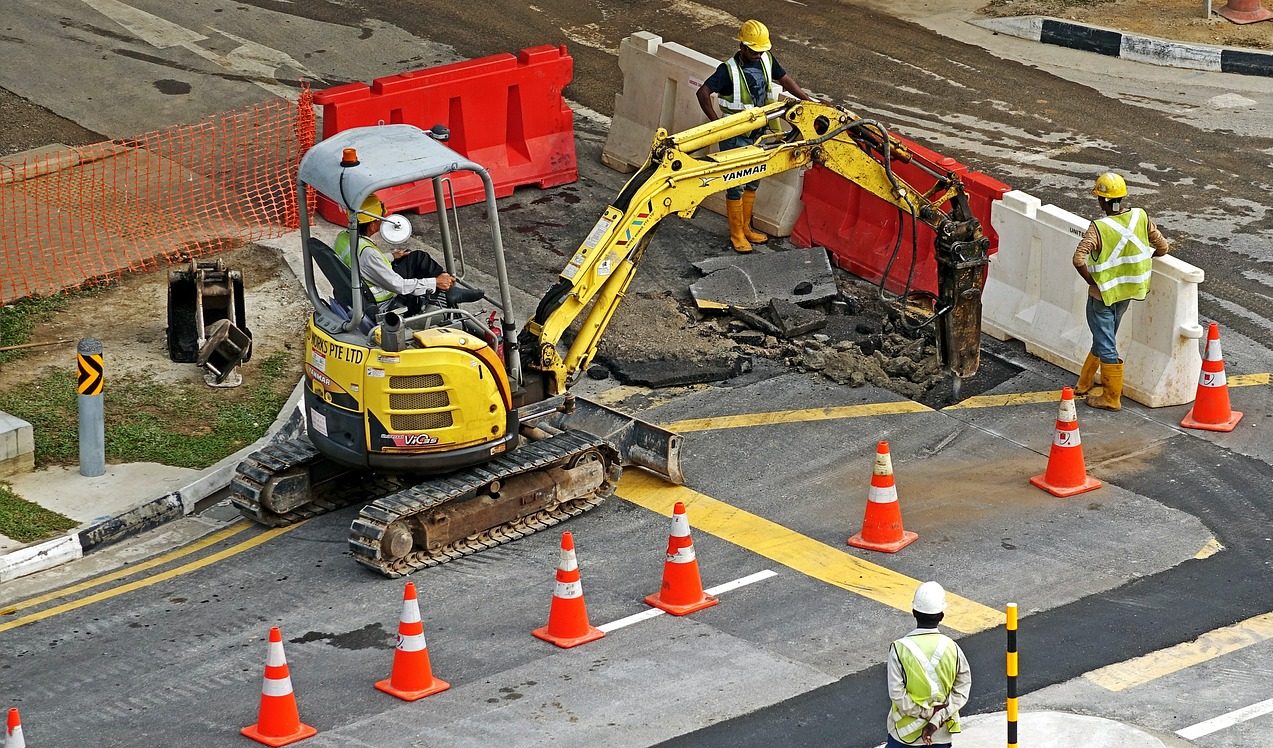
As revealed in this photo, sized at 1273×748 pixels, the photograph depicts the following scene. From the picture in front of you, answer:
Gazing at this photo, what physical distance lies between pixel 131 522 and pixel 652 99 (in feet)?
27.2

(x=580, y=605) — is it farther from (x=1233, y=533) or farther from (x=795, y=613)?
(x=1233, y=533)

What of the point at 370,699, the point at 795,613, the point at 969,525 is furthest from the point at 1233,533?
the point at 370,699

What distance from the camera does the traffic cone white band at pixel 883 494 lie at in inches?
487

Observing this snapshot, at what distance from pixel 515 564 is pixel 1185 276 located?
548cm

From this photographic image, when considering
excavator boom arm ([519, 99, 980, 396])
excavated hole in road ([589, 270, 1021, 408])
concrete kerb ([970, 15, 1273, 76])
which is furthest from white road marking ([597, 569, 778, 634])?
concrete kerb ([970, 15, 1273, 76])

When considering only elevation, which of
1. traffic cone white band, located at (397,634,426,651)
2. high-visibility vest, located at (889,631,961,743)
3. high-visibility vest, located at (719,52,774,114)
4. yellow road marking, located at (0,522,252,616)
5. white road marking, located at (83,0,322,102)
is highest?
high-visibility vest, located at (719,52,774,114)

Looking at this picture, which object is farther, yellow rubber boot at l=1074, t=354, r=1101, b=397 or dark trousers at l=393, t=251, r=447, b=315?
yellow rubber boot at l=1074, t=354, r=1101, b=397

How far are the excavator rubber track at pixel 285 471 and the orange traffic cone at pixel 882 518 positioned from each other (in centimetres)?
315

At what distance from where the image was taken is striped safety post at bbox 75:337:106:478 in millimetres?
13516

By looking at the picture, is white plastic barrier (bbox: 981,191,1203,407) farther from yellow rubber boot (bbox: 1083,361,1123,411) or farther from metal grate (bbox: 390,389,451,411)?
metal grate (bbox: 390,389,451,411)

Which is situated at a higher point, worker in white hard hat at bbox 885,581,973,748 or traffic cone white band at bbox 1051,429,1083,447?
worker in white hard hat at bbox 885,581,973,748

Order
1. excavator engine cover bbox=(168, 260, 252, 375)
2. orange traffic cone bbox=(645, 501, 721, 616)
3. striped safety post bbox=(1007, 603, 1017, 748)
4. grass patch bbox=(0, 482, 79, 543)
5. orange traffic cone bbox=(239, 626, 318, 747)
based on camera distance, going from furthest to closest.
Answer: excavator engine cover bbox=(168, 260, 252, 375)
grass patch bbox=(0, 482, 79, 543)
orange traffic cone bbox=(645, 501, 721, 616)
orange traffic cone bbox=(239, 626, 318, 747)
striped safety post bbox=(1007, 603, 1017, 748)

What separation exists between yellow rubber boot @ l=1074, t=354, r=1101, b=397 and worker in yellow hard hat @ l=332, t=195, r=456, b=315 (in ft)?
16.4

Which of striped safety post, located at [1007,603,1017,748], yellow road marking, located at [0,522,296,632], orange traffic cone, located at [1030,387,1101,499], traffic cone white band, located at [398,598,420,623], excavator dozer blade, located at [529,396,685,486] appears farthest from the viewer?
excavator dozer blade, located at [529,396,685,486]
